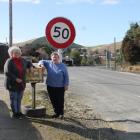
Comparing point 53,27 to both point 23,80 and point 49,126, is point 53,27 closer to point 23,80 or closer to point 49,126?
point 23,80

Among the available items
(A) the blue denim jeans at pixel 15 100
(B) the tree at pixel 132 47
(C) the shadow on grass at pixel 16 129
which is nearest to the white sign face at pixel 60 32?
(A) the blue denim jeans at pixel 15 100

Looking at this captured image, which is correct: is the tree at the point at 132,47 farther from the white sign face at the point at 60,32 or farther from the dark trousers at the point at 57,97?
the dark trousers at the point at 57,97

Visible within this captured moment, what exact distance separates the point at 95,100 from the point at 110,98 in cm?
90

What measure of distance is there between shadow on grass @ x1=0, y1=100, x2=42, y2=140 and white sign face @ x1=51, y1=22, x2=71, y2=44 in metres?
2.30

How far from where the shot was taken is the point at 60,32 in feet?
44.7

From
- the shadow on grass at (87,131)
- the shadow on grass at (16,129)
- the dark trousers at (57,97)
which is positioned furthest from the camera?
the dark trousers at (57,97)

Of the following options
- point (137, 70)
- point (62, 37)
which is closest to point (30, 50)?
point (137, 70)

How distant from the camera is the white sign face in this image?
13.6m

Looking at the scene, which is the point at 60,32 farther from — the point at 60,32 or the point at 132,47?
the point at 132,47

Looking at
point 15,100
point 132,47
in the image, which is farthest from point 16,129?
point 132,47

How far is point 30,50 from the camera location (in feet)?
221

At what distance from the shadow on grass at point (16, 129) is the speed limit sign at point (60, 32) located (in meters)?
2.21

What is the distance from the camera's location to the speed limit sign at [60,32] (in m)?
13.5

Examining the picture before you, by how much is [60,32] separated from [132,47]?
2104 inches
